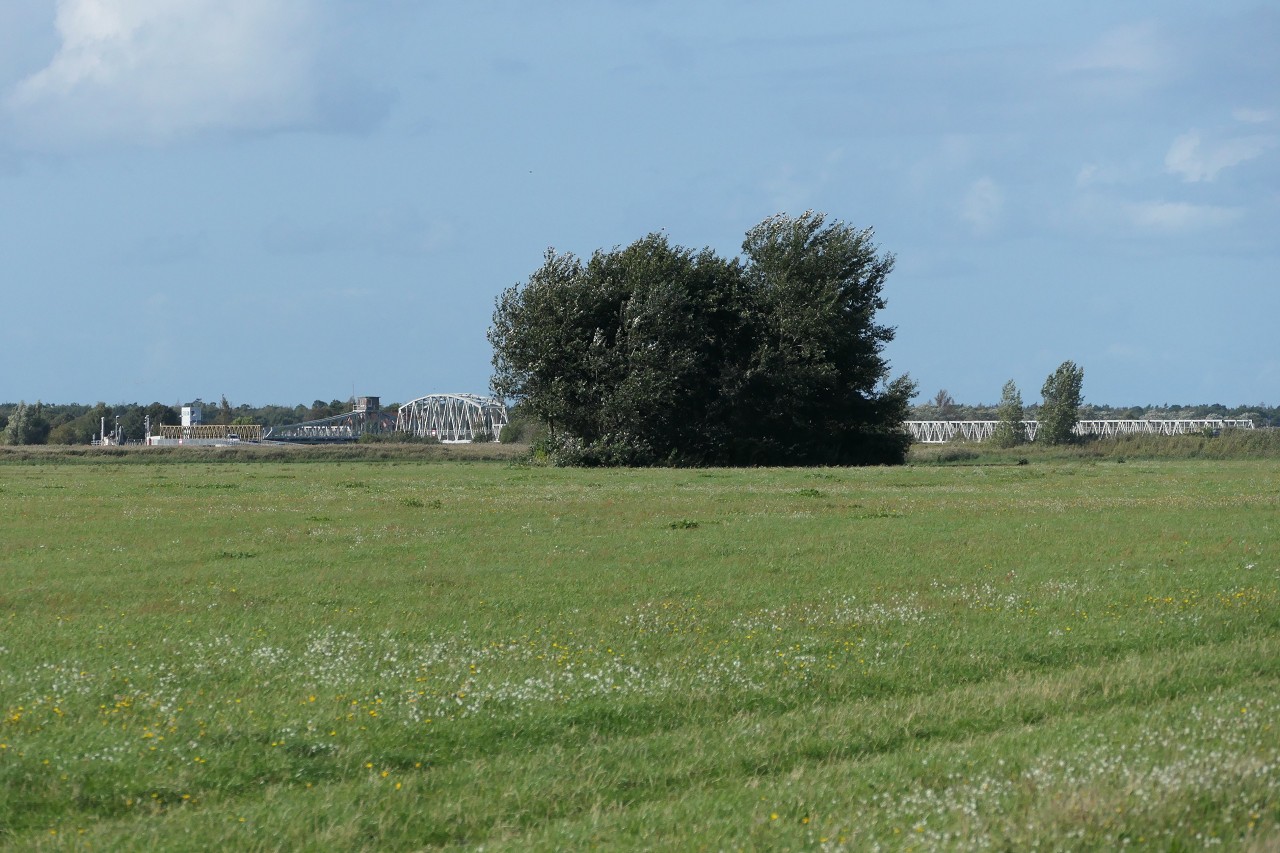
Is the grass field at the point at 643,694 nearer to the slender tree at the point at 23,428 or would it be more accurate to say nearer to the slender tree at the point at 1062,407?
the slender tree at the point at 1062,407

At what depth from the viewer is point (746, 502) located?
35.7 m

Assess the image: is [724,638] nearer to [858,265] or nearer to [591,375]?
[591,375]

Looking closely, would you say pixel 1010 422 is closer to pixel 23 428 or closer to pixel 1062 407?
pixel 1062 407

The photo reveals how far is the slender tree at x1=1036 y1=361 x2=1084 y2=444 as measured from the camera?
126 m

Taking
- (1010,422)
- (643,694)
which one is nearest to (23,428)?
(1010,422)

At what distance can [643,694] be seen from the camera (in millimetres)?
10742

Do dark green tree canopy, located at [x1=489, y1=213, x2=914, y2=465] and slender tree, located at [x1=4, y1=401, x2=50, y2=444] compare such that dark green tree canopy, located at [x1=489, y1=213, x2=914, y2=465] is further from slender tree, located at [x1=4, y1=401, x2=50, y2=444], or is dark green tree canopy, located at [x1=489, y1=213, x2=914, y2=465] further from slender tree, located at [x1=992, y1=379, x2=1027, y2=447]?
slender tree, located at [x1=4, y1=401, x2=50, y2=444]

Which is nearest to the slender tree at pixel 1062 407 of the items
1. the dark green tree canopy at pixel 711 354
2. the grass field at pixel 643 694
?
the dark green tree canopy at pixel 711 354

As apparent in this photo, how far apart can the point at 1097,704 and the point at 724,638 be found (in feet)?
14.1

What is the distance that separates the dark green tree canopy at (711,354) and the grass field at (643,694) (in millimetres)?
44965

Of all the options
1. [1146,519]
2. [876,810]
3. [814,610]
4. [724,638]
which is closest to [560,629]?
[724,638]

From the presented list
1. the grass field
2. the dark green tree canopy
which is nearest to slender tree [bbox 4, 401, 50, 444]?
the dark green tree canopy

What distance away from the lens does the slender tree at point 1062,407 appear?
126500 millimetres

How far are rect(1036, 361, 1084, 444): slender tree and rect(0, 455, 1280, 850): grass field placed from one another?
107513 millimetres
